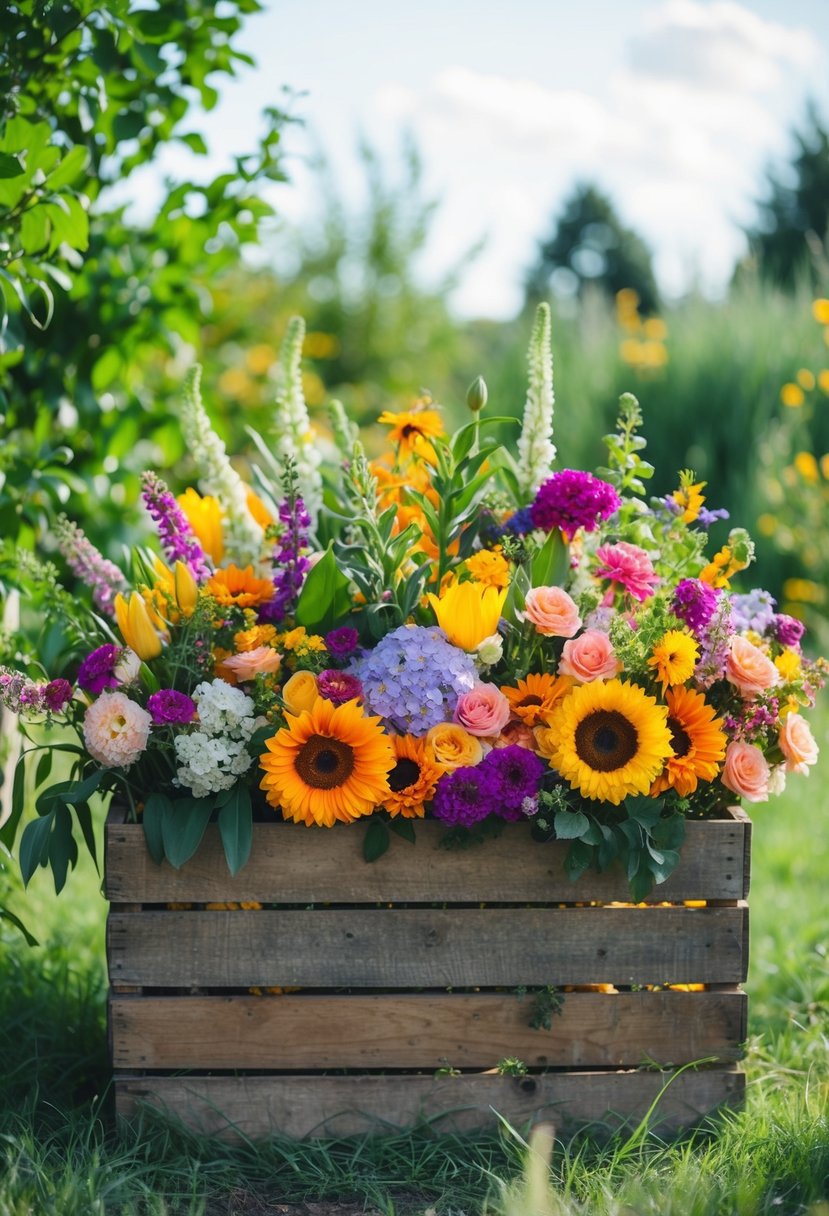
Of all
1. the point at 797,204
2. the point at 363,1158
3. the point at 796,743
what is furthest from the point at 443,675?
the point at 797,204

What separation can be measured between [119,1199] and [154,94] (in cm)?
214

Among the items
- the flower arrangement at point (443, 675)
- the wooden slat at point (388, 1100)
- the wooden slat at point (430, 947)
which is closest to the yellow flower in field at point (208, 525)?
the flower arrangement at point (443, 675)

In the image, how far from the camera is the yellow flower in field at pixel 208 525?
215cm

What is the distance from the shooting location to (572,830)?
5.45 ft

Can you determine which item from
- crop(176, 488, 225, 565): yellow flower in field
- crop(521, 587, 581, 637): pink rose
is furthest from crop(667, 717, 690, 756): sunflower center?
crop(176, 488, 225, 565): yellow flower in field

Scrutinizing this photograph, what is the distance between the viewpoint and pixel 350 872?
5.71ft

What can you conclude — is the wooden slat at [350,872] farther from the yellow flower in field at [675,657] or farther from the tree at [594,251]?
the tree at [594,251]

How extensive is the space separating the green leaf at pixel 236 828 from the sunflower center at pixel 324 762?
0.35 ft

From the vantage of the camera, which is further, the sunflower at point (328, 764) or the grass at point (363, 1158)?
the sunflower at point (328, 764)

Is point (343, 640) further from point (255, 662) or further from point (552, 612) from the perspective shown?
point (552, 612)

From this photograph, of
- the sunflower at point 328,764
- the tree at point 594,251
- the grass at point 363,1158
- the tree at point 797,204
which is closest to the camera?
the grass at point 363,1158

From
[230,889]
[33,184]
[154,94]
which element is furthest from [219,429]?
[230,889]

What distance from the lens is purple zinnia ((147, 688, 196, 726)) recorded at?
65.7 inches

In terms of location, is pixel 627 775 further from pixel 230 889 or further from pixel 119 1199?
pixel 119 1199
